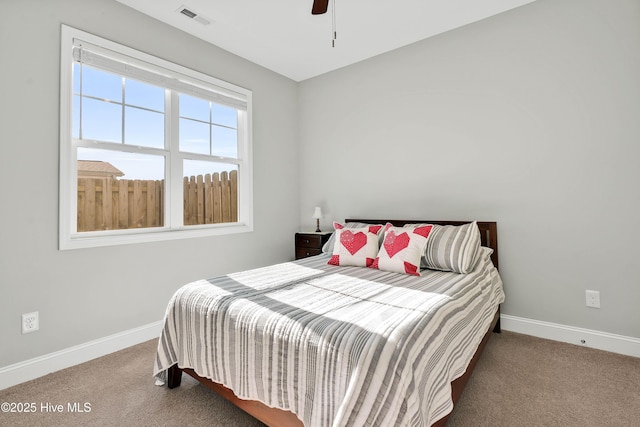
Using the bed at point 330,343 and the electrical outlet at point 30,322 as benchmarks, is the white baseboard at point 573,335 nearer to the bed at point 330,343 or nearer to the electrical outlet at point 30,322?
the bed at point 330,343

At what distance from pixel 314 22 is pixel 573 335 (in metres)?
3.39

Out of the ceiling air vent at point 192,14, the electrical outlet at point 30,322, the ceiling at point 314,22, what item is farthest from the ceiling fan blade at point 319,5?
the electrical outlet at point 30,322

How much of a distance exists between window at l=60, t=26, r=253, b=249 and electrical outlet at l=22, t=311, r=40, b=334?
1.64 feet

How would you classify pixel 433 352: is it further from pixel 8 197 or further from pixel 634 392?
pixel 8 197

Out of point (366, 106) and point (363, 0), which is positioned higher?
point (363, 0)

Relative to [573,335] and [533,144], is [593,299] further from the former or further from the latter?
[533,144]

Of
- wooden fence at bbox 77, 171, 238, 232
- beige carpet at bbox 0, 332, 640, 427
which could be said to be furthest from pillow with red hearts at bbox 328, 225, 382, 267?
wooden fence at bbox 77, 171, 238, 232

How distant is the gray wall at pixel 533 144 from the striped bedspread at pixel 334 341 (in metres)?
0.85

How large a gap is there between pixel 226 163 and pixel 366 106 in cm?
171

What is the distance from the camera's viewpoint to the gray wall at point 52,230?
197 cm

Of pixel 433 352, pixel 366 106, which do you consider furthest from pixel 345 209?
pixel 433 352

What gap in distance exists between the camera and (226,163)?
3359 millimetres

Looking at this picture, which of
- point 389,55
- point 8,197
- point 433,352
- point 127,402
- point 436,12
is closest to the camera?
point 433,352

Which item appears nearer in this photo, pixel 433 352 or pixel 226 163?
pixel 433 352
